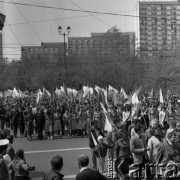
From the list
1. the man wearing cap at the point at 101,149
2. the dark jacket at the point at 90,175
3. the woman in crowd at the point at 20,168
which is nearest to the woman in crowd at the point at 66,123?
the man wearing cap at the point at 101,149

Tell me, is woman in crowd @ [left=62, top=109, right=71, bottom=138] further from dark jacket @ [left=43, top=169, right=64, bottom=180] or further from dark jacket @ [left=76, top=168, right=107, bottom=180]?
dark jacket @ [left=76, top=168, right=107, bottom=180]

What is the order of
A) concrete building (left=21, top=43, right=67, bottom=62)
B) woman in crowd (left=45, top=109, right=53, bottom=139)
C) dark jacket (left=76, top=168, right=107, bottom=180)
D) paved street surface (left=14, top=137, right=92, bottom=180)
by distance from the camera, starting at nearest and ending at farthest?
dark jacket (left=76, top=168, right=107, bottom=180)
paved street surface (left=14, top=137, right=92, bottom=180)
woman in crowd (left=45, top=109, right=53, bottom=139)
concrete building (left=21, top=43, right=67, bottom=62)

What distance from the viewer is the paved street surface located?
12209 mm

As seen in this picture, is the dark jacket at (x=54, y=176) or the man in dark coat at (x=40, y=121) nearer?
the dark jacket at (x=54, y=176)

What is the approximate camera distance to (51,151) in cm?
1593

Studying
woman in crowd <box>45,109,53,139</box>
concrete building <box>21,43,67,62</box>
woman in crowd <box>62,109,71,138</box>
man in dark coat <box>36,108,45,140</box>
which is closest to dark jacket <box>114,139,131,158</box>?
man in dark coat <box>36,108,45,140</box>

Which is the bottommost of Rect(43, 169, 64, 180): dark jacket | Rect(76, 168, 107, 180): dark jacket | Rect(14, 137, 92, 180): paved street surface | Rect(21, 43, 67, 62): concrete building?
Rect(14, 137, 92, 180): paved street surface

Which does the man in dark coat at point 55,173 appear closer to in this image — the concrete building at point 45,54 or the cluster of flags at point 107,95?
the cluster of flags at point 107,95

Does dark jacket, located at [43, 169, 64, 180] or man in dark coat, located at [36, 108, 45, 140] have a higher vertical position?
dark jacket, located at [43, 169, 64, 180]

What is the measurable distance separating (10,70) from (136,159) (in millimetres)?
73258

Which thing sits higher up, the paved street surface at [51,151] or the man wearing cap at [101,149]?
the man wearing cap at [101,149]

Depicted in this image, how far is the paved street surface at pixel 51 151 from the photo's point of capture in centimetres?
1221

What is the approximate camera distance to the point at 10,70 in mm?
81062

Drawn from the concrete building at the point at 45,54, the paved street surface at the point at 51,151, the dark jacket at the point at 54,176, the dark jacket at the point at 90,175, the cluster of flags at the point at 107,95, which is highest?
the concrete building at the point at 45,54
